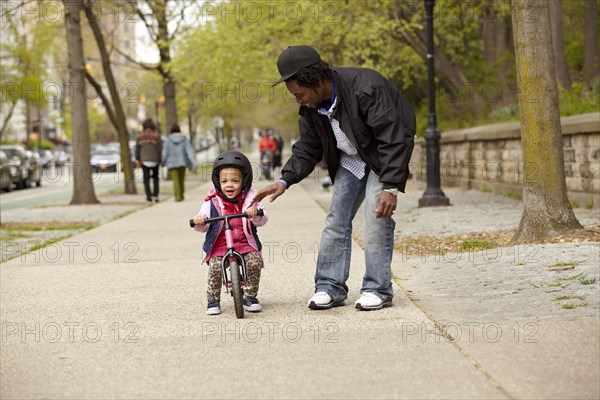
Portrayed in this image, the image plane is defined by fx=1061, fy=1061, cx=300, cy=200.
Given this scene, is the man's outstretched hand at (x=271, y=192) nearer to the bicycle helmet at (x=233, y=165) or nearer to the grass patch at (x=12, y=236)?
the bicycle helmet at (x=233, y=165)

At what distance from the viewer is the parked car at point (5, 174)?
34.4 metres

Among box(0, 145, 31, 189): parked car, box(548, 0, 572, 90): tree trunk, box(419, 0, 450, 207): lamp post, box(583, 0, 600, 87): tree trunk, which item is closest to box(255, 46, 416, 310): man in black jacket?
box(419, 0, 450, 207): lamp post

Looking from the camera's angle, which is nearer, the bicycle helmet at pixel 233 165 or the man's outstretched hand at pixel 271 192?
the man's outstretched hand at pixel 271 192

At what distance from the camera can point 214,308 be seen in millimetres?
7133

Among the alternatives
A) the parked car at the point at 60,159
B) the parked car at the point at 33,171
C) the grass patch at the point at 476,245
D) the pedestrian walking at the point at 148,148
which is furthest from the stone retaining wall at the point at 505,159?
the parked car at the point at 60,159

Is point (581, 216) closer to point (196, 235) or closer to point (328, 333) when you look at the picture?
point (196, 235)

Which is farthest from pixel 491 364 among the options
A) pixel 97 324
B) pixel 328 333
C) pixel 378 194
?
pixel 97 324

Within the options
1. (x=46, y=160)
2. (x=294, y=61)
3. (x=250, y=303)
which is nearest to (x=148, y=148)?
(x=250, y=303)

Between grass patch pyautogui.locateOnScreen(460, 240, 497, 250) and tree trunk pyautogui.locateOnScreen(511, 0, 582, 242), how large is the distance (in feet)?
0.95

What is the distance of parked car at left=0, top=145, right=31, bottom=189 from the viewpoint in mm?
36344

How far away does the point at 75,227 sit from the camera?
16312 millimetres

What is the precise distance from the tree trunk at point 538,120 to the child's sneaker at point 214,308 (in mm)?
4403

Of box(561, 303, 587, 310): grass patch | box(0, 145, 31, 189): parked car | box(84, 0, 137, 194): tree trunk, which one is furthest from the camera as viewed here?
box(0, 145, 31, 189): parked car

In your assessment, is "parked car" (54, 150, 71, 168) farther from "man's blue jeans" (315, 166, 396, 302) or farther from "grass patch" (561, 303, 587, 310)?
"grass patch" (561, 303, 587, 310)
